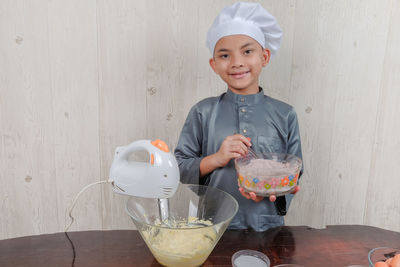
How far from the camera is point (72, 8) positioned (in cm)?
143

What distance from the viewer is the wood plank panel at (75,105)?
144 centimetres

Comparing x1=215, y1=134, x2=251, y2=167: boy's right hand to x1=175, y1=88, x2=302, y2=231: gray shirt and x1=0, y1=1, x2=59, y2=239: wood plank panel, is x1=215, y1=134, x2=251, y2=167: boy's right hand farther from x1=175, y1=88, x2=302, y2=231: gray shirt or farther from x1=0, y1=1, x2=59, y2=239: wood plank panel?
x1=0, y1=1, x2=59, y2=239: wood plank panel

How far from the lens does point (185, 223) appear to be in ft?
3.23

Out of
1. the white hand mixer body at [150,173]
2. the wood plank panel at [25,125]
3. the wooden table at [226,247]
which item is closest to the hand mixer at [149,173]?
the white hand mixer body at [150,173]

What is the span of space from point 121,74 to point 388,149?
128 centimetres

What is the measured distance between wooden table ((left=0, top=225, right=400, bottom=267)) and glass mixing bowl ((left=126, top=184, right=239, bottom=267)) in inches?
2.4

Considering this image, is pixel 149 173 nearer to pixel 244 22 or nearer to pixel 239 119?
pixel 239 119

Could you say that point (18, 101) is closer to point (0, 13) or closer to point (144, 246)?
point (0, 13)

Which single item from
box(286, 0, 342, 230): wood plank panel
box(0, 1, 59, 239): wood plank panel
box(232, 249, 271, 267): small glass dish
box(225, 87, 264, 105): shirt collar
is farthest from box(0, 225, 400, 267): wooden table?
box(0, 1, 59, 239): wood plank panel

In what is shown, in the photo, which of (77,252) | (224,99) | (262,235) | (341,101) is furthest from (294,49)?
(77,252)

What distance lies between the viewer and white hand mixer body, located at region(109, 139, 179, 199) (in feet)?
2.69

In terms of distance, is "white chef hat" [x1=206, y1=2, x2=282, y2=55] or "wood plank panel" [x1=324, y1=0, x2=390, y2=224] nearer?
"white chef hat" [x1=206, y1=2, x2=282, y2=55]

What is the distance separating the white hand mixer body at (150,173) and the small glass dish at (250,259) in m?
0.22

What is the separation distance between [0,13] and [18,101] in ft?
1.21
